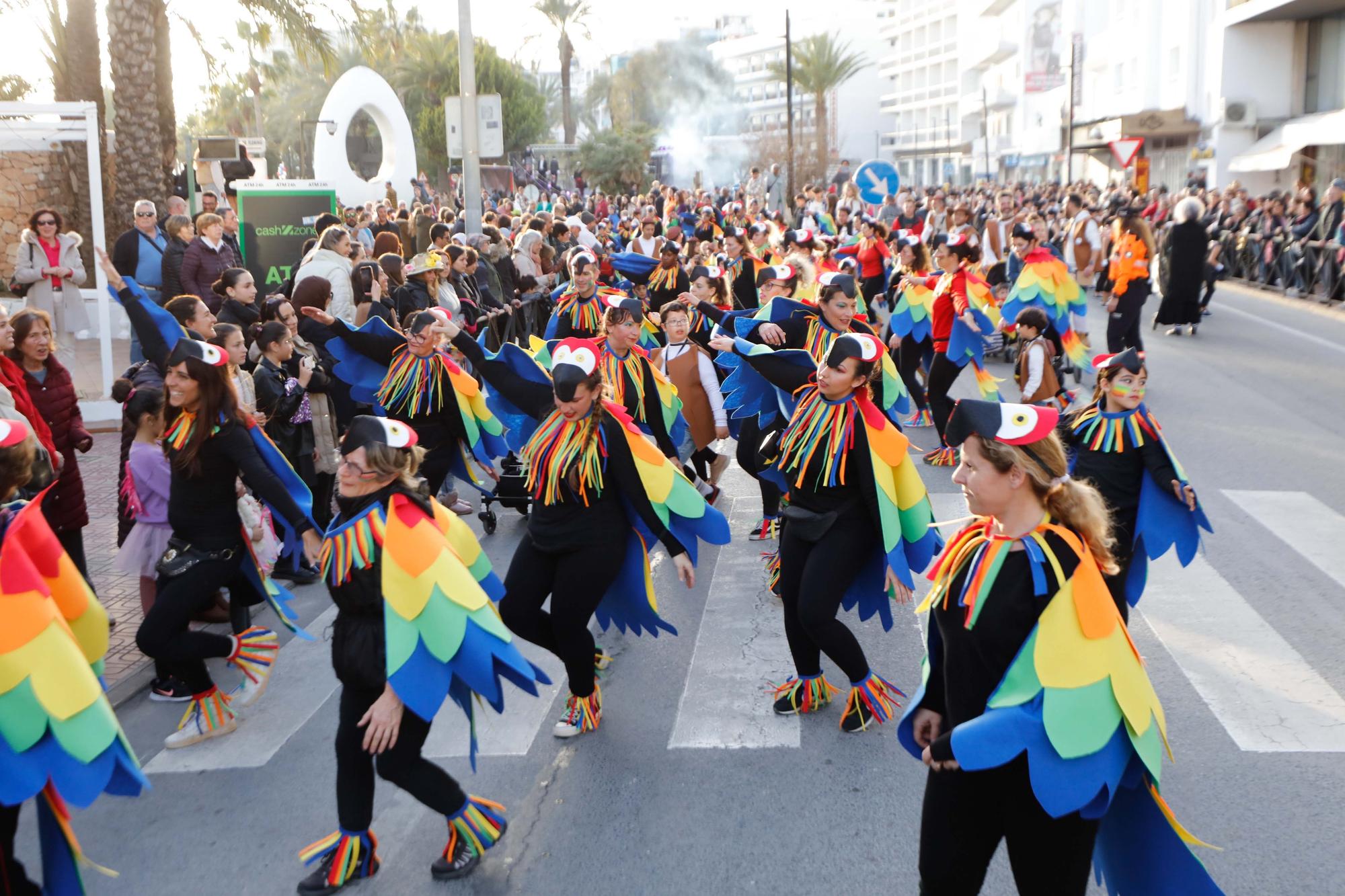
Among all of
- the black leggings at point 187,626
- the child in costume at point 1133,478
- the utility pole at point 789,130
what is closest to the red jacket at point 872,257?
the child in costume at point 1133,478

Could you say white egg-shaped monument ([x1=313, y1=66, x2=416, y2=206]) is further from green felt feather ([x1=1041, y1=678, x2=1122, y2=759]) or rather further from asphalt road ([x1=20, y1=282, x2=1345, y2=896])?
green felt feather ([x1=1041, y1=678, x2=1122, y2=759])

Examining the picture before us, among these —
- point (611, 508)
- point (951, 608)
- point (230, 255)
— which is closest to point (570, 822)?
point (611, 508)

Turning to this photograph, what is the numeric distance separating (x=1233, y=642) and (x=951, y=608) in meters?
3.84

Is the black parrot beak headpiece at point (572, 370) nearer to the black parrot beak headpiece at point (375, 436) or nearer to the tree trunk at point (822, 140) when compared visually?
the black parrot beak headpiece at point (375, 436)

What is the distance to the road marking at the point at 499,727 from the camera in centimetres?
577

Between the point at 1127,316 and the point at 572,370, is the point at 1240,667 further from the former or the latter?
the point at 1127,316

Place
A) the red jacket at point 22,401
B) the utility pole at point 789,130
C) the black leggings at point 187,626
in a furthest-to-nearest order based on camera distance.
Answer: the utility pole at point 789,130 < the red jacket at point 22,401 < the black leggings at point 187,626

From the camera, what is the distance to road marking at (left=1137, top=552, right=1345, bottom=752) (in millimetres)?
5586

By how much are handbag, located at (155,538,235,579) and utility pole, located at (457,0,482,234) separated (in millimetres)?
11943

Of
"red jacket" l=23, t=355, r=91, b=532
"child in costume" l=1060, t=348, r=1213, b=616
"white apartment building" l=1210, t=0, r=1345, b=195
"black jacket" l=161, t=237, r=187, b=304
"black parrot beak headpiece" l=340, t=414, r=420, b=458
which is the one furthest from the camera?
"white apartment building" l=1210, t=0, r=1345, b=195

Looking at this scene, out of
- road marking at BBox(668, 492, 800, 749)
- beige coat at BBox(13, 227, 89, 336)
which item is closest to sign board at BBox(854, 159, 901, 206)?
beige coat at BBox(13, 227, 89, 336)

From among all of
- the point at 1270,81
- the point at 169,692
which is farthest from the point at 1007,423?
the point at 1270,81

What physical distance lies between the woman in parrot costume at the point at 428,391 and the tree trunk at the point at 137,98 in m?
9.30

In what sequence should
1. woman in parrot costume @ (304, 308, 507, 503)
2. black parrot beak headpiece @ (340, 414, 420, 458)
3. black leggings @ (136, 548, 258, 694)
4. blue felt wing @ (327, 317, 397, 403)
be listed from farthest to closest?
blue felt wing @ (327, 317, 397, 403) → woman in parrot costume @ (304, 308, 507, 503) → black leggings @ (136, 548, 258, 694) → black parrot beak headpiece @ (340, 414, 420, 458)
